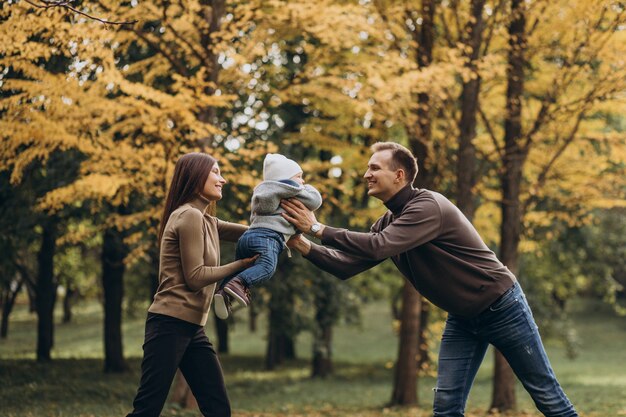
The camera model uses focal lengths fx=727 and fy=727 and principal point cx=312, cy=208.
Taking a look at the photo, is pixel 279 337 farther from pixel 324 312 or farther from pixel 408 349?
pixel 408 349

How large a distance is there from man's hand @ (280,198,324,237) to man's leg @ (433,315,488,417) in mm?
1060

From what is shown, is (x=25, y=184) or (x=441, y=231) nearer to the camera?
(x=441, y=231)

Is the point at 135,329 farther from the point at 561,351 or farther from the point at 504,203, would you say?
the point at 504,203

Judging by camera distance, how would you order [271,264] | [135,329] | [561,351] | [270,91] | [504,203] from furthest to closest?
[135,329] < [561,351] < [504,203] < [270,91] < [271,264]

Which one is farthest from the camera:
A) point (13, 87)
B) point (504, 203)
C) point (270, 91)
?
point (504, 203)

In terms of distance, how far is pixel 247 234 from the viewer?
3955mm

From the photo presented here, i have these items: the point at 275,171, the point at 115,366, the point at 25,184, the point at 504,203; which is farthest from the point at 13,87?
the point at 115,366

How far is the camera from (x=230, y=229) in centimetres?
439

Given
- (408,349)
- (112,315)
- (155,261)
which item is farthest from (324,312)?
(155,261)

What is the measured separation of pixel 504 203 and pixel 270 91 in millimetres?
4061

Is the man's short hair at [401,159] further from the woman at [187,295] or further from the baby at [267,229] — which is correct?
the woman at [187,295]

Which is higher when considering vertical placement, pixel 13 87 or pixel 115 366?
pixel 13 87

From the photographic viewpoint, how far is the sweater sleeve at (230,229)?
438 cm

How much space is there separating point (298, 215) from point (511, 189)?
8.20m
